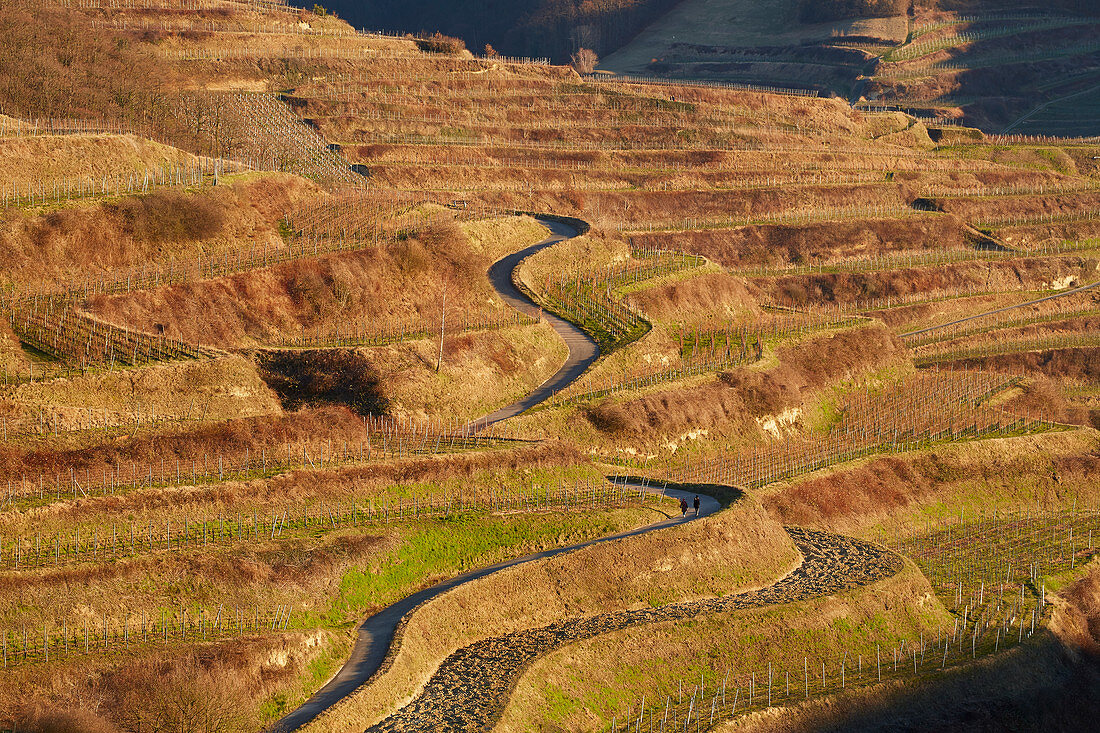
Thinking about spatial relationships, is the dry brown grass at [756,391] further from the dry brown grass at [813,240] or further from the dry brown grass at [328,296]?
the dry brown grass at [813,240]

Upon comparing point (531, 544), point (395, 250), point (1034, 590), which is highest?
point (395, 250)

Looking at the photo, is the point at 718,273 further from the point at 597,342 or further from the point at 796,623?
the point at 796,623

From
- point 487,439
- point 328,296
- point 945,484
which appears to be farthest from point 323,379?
point 945,484

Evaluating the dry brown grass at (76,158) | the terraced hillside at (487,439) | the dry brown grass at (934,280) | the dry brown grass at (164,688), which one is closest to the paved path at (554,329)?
the terraced hillside at (487,439)

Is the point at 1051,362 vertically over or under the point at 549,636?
under

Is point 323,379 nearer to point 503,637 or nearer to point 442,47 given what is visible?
point 503,637

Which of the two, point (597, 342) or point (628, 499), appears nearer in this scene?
Result: point (628, 499)

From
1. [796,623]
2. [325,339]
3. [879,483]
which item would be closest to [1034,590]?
[879,483]
